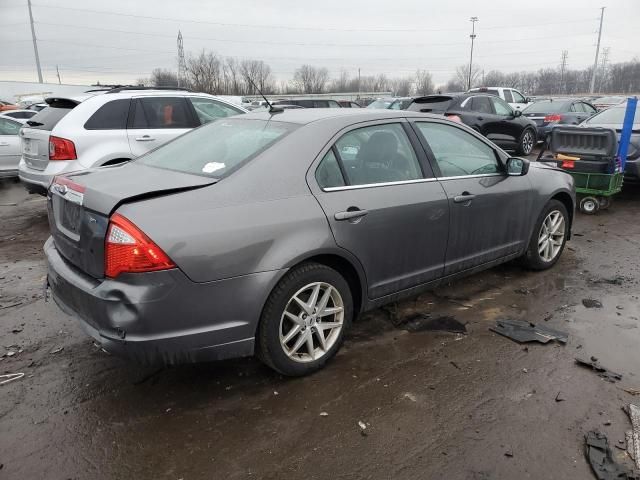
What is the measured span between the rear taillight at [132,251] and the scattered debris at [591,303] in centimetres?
362

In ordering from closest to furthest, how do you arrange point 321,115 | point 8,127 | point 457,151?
point 321,115 → point 457,151 → point 8,127

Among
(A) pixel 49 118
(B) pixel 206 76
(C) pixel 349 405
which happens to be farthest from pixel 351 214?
(B) pixel 206 76

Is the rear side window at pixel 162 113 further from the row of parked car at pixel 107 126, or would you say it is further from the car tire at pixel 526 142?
the car tire at pixel 526 142

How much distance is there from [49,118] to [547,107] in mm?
14545

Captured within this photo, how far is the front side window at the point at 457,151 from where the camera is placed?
13.0 ft

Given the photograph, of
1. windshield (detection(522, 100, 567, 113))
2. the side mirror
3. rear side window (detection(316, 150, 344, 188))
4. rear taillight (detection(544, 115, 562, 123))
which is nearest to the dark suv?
rear taillight (detection(544, 115, 562, 123))

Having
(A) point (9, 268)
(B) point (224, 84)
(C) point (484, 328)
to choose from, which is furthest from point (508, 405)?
(B) point (224, 84)

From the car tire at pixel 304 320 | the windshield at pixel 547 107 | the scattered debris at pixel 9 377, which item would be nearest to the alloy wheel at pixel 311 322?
the car tire at pixel 304 320

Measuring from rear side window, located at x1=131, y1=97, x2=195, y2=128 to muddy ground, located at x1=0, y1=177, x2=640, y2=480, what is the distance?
3.53 m

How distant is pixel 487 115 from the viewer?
13.1 meters

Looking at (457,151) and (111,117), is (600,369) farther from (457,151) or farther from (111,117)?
(111,117)

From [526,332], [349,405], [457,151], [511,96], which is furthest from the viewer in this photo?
[511,96]

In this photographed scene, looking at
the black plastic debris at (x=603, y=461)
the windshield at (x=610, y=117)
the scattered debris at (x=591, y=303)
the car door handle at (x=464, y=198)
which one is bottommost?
the scattered debris at (x=591, y=303)

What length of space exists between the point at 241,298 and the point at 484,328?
83.2 inches
